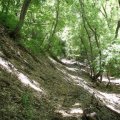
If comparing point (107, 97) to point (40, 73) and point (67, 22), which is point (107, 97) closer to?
point (40, 73)

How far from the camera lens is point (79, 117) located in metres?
9.16

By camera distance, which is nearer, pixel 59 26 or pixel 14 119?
pixel 14 119

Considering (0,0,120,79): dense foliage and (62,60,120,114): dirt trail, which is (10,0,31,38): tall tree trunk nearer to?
(0,0,120,79): dense foliage

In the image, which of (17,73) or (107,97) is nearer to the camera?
(17,73)

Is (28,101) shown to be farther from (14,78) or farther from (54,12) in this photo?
(54,12)

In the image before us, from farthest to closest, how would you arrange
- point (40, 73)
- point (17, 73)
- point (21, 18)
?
1. point (21, 18)
2. point (40, 73)
3. point (17, 73)

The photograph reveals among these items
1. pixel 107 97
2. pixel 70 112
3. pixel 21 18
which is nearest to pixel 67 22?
pixel 107 97

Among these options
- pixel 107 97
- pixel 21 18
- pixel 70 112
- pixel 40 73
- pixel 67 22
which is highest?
pixel 21 18

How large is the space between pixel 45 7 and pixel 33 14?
2156 mm

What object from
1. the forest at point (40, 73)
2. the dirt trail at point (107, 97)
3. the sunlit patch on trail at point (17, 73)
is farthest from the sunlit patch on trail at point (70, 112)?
the dirt trail at point (107, 97)

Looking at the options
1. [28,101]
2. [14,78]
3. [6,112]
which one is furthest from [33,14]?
[6,112]

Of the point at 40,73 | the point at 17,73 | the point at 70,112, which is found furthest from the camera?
the point at 40,73

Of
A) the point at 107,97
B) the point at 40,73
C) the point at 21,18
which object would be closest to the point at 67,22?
the point at 107,97

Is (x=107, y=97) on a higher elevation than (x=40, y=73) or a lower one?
lower
